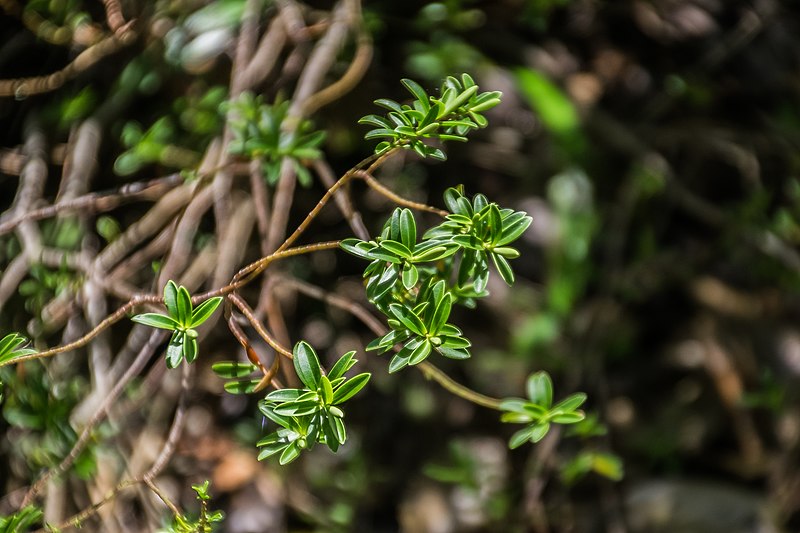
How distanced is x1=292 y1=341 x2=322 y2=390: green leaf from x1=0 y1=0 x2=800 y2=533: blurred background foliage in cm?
74

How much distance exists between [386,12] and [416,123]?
3.19 feet

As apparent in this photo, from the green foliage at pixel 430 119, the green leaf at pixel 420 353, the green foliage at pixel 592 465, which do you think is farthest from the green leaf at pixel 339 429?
the green foliage at pixel 592 465

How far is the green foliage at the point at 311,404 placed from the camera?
88cm

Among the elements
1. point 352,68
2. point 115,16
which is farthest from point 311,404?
point 115,16

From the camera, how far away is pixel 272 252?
49.1 inches

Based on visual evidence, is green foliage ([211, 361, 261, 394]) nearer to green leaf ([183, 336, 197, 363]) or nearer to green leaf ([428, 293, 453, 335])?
green leaf ([183, 336, 197, 363])

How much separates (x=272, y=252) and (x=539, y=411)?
49cm

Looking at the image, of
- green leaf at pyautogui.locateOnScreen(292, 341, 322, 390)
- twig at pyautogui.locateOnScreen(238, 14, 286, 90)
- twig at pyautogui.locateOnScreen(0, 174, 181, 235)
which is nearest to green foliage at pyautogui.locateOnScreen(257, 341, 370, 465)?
green leaf at pyautogui.locateOnScreen(292, 341, 322, 390)

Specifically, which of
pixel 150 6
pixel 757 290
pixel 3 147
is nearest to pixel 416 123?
pixel 150 6

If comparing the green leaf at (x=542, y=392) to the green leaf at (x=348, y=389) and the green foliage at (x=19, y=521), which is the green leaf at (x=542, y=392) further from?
the green foliage at (x=19, y=521)

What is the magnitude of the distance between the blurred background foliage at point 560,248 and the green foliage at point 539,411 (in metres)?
0.55

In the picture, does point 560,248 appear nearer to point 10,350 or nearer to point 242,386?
point 242,386

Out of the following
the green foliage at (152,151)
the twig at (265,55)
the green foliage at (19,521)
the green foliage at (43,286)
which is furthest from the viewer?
the twig at (265,55)

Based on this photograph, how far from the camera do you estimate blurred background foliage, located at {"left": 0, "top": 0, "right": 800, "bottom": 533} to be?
5.33 feet
